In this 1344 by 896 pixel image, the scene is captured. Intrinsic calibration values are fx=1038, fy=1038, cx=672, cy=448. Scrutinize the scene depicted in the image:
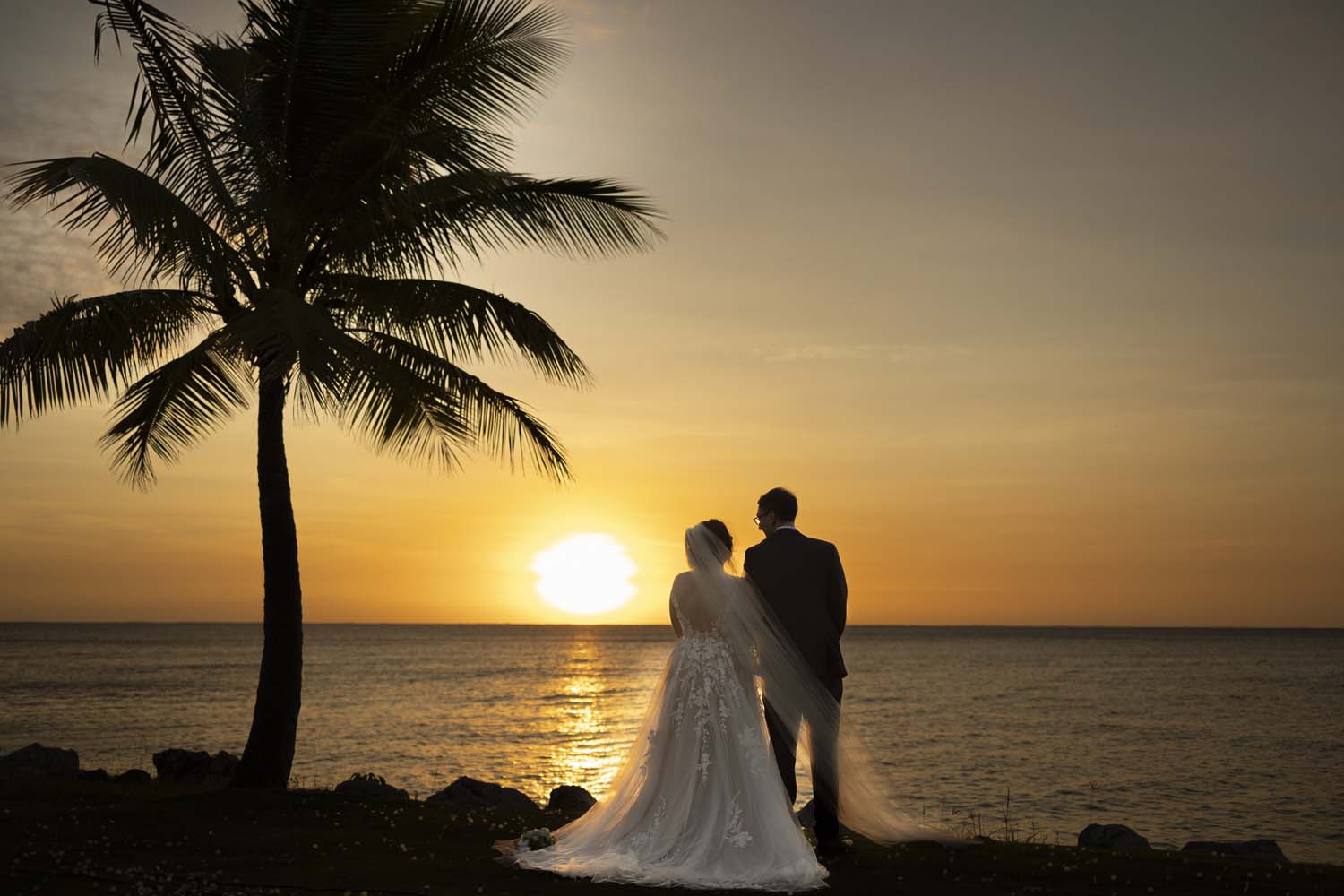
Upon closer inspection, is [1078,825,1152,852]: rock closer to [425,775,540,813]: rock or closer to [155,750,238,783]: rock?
[425,775,540,813]: rock

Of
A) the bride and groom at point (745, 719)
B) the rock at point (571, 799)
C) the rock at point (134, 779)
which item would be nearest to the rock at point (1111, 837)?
the bride and groom at point (745, 719)

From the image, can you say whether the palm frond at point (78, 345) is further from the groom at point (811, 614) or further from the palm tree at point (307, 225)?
the groom at point (811, 614)

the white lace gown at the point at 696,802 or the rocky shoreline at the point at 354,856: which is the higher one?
the white lace gown at the point at 696,802

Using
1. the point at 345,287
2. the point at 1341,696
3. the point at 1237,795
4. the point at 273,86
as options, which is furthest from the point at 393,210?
the point at 1341,696

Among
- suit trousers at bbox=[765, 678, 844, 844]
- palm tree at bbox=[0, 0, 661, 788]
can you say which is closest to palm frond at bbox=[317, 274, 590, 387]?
palm tree at bbox=[0, 0, 661, 788]

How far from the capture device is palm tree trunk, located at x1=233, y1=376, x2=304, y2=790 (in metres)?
11.9

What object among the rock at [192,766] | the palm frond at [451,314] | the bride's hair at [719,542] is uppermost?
the palm frond at [451,314]

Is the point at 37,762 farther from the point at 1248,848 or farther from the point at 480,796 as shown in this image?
the point at 1248,848

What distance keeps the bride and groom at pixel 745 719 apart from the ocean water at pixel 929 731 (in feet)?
14.1

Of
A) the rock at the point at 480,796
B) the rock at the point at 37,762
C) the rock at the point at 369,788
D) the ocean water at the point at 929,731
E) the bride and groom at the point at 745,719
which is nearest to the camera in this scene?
the bride and groom at the point at 745,719

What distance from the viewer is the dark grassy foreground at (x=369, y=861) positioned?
725 cm

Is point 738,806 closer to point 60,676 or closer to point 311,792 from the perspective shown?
point 311,792

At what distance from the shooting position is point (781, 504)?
8289mm

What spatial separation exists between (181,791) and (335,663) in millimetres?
83200
